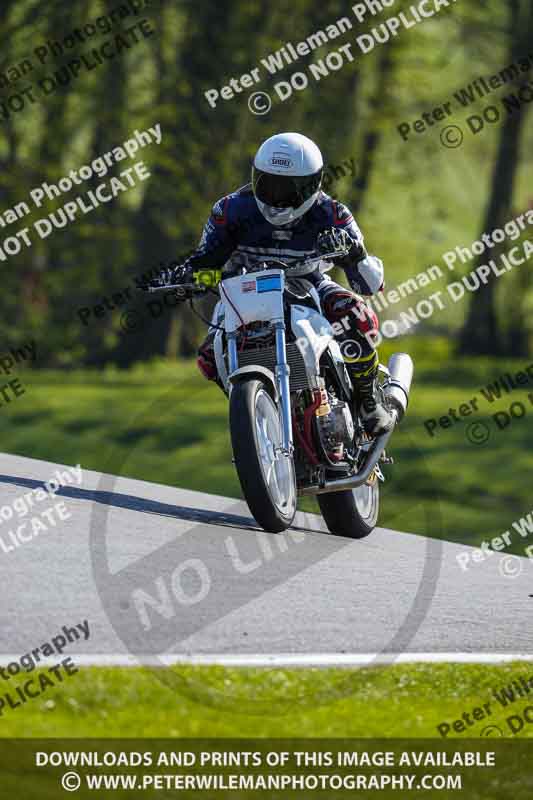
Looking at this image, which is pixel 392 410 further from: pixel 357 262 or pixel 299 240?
pixel 299 240

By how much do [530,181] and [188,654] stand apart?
58.3 meters

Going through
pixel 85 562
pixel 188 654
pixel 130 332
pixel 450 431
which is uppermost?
pixel 130 332

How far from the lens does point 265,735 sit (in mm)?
5324

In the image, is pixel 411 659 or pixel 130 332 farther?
pixel 130 332

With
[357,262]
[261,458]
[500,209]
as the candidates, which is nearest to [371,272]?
[357,262]

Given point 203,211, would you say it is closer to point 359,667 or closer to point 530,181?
point 359,667

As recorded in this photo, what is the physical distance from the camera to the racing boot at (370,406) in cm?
885

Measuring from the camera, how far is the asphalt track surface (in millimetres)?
6395

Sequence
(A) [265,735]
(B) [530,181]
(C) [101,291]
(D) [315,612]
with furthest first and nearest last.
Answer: (B) [530,181], (C) [101,291], (D) [315,612], (A) [265,735]

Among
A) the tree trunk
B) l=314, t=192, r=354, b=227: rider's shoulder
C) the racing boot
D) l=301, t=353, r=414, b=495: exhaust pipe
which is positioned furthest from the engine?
the tree trunk

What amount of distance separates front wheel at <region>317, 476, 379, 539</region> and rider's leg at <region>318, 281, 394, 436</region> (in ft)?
1.52

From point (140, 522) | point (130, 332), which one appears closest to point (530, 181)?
point (130, 332)

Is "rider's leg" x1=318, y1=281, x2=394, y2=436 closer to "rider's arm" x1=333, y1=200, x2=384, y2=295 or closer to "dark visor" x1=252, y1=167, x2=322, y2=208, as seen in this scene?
"rider's arm" x1=333, y1=200, x2=384, y2=295

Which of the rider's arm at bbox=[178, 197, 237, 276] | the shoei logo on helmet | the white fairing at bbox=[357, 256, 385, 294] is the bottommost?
the white fairing at bbox=[357, 256, 385, 294]
